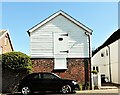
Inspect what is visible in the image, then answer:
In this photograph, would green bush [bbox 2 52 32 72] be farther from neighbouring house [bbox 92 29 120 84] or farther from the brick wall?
neighbouring house [bbox 92 29 120 84]

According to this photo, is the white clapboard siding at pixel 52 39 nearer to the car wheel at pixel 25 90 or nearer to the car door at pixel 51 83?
the car door at pixel 51 83

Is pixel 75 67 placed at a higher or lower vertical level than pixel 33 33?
lower

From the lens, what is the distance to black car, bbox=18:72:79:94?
20.7 metres

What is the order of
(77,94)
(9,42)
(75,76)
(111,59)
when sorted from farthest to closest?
(9,42) → (111,59) → (75,76) → (77,94)

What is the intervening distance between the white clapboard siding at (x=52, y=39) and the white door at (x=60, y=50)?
27 cm

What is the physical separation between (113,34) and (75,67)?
2033 centimetres

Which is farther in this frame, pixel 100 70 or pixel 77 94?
pixel 100 70

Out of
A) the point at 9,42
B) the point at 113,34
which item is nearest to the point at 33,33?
the point at 9,42

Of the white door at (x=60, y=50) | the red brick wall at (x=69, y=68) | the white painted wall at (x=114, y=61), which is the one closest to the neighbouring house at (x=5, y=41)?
the red brick wall at (x=69, y=68)

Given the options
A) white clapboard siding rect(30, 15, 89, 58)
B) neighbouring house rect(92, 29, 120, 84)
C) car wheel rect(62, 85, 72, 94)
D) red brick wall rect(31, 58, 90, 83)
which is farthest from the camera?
neighbouring house rect(92, 29, 120, 84)

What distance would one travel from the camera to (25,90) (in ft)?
68.3

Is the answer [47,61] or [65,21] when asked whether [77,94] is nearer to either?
[47,61]

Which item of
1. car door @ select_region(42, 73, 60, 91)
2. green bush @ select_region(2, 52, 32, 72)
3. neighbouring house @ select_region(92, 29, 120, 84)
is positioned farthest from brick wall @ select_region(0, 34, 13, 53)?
car door @ select_region(42, 73, 60, 91)

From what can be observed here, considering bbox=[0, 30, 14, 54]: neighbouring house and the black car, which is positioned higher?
bbox=[0, 30, 14, 54]: neighbouring house
